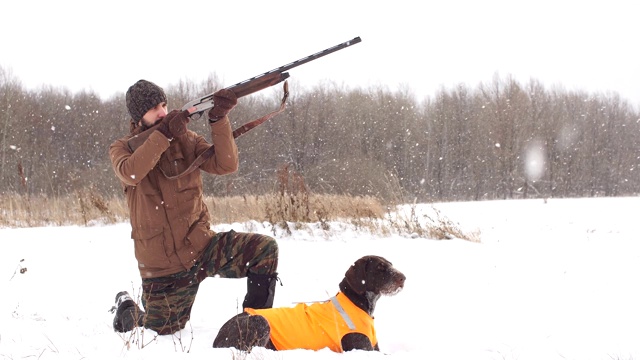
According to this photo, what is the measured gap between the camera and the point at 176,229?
3422mm

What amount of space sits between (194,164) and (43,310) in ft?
7.36

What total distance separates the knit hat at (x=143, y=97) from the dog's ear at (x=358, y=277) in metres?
1.99

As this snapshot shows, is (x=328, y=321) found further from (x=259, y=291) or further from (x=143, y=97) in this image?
(x=143, y=97)

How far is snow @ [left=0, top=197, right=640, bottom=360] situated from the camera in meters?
2.96

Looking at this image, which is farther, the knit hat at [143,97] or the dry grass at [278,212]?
the dry grass at [278,212]

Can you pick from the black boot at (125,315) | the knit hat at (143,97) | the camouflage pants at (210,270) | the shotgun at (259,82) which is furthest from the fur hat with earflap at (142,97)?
the black boot at (125,315)

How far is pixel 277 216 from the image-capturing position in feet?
26.5

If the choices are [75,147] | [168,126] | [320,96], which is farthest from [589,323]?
[75,147]

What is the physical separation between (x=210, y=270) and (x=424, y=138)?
37.9 metres

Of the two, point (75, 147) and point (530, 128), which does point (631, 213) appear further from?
point (75, 147)

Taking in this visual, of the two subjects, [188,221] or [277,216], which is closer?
[188,221]

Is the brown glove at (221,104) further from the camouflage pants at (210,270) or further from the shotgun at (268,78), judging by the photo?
the camouflage pants at (210,270)

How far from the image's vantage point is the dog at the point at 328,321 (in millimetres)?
2791

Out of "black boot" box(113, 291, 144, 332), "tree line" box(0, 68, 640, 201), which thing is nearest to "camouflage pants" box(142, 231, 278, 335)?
"black boot" box(113, 291, 144, 332)
